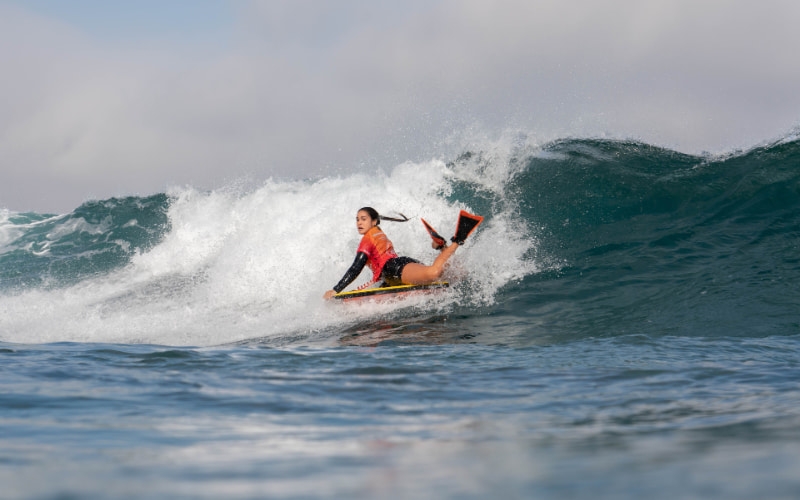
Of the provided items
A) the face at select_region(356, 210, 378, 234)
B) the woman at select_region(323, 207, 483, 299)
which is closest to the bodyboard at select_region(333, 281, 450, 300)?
the woman at select_region(323, 207, 483, 299)

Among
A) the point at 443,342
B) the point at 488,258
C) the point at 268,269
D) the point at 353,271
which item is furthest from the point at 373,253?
the point at 268,269

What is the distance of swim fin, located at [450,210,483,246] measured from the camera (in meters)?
9.01

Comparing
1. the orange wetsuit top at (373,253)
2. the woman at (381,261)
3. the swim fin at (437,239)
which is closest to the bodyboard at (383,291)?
the woman at (381,261)

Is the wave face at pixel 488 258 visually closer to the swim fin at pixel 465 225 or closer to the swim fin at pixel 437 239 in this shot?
the swim fin at pixel 437 239

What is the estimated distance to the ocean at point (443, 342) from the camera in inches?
102

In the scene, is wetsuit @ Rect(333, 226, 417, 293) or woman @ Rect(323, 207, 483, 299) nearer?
woman @ Rect(323, 207, 483, 299)

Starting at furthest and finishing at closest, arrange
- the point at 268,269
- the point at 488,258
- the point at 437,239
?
the point at 268,269
the point at 488,258
the point at 437,239

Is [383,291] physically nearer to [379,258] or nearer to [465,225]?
[379,258]

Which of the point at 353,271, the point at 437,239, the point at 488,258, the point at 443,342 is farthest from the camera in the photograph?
the point at 488,258

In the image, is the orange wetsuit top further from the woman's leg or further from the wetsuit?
the woman's leg

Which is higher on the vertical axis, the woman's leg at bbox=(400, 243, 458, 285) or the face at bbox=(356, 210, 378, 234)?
the face at bbox=(356, 210, 378, 234)

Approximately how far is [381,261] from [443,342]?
2.64m

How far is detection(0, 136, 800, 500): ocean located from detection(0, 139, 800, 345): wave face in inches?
2.2

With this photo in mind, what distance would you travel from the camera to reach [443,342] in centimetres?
694
